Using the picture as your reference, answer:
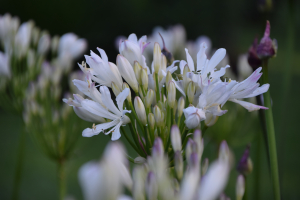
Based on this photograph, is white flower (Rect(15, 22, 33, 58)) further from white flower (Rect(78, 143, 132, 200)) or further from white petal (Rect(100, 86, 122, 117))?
white flower (Rect(78, 143, 132, 200))

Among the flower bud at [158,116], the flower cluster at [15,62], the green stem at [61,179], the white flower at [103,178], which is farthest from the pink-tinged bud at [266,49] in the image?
the flower cluster at [15,62]

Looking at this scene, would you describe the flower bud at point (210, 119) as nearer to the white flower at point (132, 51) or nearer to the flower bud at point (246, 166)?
the flower bud at point (246, 166)

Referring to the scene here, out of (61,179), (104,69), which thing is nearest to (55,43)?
(61,179)

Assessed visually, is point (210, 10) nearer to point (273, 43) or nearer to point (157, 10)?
point (157, 10)

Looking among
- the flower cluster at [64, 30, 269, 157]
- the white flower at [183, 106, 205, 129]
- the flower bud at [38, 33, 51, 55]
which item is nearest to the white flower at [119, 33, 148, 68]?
the flower cluster at [64, 30, 269, 157]

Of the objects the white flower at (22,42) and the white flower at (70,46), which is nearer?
the white flower at (22,42)

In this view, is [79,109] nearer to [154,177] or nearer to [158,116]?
[158,116]

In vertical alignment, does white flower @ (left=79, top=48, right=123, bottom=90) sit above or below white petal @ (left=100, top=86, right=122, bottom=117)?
above
